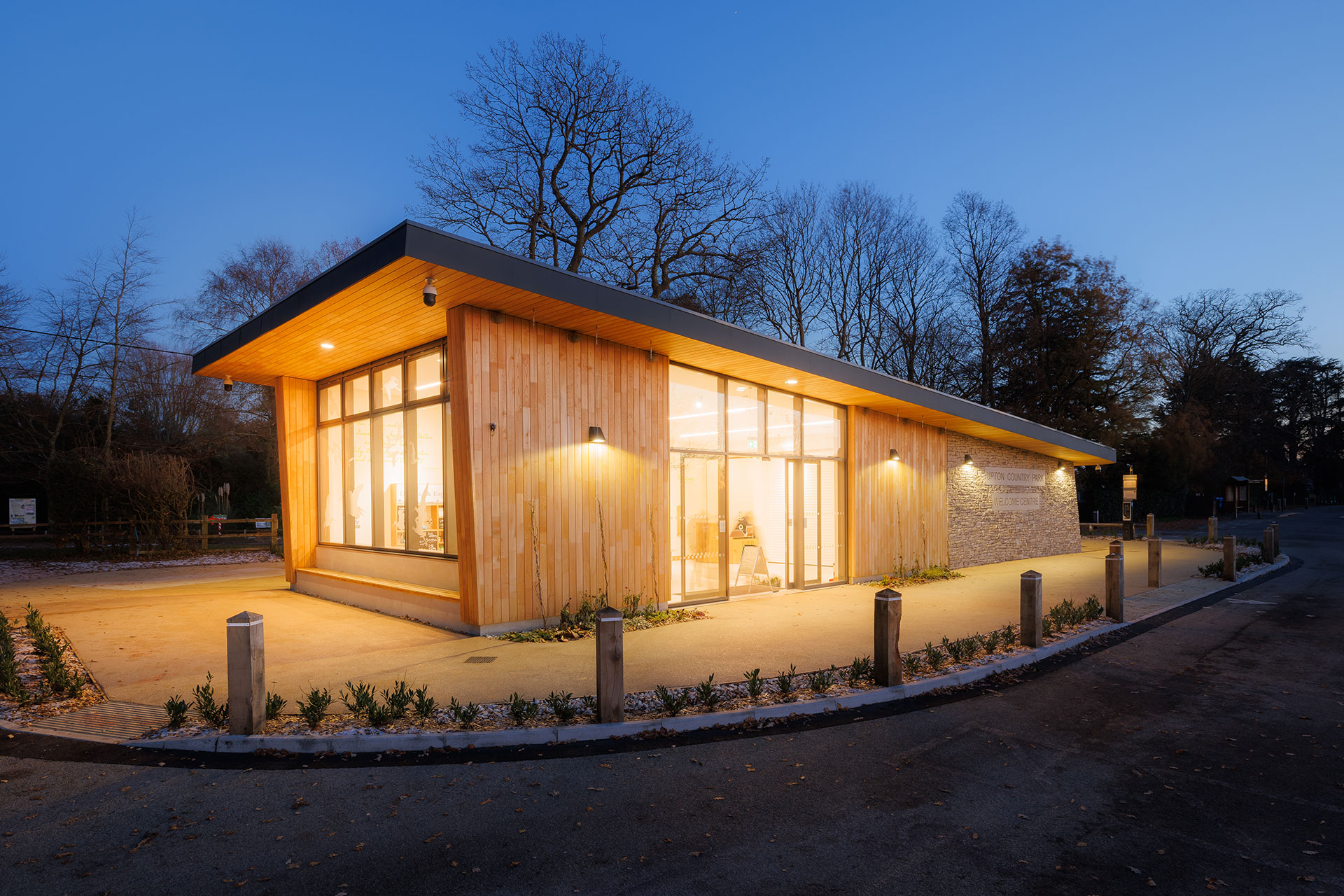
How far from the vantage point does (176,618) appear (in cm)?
940

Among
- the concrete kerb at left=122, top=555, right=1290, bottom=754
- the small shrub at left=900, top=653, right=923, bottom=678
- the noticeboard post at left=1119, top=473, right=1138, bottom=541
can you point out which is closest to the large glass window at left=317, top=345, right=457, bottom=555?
the concrete kerb at left=122, top=555, right=1290, bottom=754

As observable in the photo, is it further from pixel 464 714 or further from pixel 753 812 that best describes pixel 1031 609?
pixel 464 714

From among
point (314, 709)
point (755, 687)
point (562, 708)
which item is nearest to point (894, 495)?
point (755, 687)

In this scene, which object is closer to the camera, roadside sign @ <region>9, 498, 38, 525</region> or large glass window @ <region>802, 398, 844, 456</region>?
large glass window @ <region>802, 398, 844, 456</region>

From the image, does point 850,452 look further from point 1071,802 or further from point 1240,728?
point 1071,802

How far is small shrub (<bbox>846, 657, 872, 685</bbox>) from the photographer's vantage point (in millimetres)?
6012

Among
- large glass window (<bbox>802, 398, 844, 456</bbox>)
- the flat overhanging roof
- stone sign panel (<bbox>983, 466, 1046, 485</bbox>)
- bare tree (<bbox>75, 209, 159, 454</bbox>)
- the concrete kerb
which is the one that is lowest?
the concrete kerb

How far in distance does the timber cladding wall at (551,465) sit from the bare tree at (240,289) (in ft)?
59.6

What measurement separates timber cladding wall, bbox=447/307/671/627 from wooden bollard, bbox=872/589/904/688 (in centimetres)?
411

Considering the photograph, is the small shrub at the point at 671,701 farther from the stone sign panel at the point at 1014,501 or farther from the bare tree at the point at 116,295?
the bare tree at the point at 116,295

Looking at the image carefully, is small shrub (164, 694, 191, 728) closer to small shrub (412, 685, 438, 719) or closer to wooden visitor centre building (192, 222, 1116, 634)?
small shrub (412, 685, 438, 719)

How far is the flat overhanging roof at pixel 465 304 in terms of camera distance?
681 cm

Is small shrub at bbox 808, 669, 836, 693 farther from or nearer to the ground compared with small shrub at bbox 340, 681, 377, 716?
nearer to the ground

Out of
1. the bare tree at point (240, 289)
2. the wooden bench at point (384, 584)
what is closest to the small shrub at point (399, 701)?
the wooden bench at point (384, 584)
